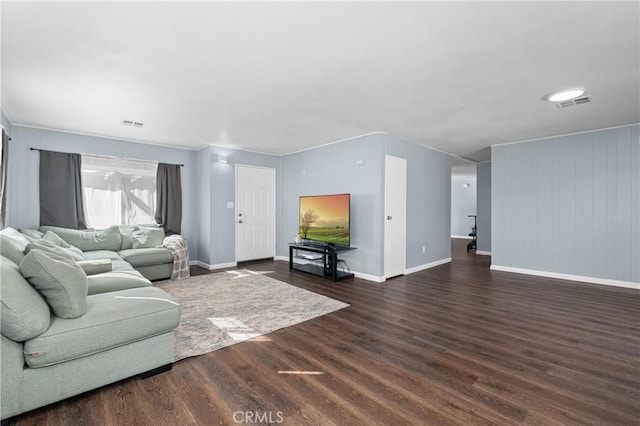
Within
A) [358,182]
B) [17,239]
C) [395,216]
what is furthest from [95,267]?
[395,216]

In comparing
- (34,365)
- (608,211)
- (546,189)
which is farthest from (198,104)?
(608,211)

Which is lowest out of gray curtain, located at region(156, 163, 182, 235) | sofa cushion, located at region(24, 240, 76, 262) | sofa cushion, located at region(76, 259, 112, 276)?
sofa cushion, located at region(76, 259, 112, 276)

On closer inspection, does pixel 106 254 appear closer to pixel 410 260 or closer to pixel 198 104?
pixel 198 104

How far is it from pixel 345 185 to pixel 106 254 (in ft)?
13.0

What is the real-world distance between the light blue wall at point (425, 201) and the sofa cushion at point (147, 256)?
4.02 m

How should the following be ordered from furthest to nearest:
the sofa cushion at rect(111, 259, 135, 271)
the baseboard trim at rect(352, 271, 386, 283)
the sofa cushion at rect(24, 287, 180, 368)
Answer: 1. the baseboard trim at rect(352, 271, 386, 283)
2. the sofa cushion at rect(111, 259, 135, 271)
3. the sofa cushion at rect(24, 287, 180, 368)

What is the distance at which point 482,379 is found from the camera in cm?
208

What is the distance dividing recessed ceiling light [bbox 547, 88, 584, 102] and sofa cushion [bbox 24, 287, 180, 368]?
4261mm

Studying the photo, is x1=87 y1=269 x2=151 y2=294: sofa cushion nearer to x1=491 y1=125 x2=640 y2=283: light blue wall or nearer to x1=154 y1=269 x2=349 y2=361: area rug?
x1=154 y1=269 x2=349 y2=361: area rug

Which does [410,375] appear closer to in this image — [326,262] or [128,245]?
[326,262]

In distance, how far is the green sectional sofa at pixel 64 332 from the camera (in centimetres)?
159

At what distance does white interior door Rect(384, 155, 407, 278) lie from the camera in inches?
196

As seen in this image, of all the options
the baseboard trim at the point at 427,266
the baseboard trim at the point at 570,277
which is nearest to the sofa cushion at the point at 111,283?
the baseboard trim at the point at 427,266

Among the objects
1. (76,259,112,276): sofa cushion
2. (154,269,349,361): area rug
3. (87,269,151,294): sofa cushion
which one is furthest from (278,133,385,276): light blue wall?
(76,259,112,276): sofa cushion
